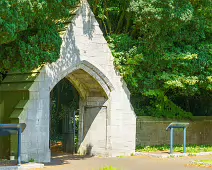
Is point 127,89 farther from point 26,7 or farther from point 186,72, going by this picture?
point 26,7

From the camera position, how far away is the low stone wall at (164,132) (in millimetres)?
22016

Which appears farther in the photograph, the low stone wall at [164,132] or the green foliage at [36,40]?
the low stone wall at [164,132]

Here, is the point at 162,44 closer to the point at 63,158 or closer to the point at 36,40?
the point at 63,158

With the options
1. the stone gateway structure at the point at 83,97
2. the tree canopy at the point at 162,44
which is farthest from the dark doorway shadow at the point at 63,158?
the tree canopy at the point at 162,44

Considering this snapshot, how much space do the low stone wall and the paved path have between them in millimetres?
3644

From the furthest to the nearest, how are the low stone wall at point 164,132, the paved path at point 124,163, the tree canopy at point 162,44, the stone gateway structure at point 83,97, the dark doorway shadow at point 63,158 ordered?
the low stone wall at point 164,132 < the tree canopy at point 162,44 < the dark doorway shadow at point 63,158 < the stone gateway structure at point 83,97 < the paved path at point 124,163

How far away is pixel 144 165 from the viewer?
15742 millimetres

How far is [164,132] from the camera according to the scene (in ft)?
75.1

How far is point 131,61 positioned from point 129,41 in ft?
4.57

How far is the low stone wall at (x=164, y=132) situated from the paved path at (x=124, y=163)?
3644 mm

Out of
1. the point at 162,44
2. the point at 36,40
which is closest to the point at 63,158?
the point at 36,40

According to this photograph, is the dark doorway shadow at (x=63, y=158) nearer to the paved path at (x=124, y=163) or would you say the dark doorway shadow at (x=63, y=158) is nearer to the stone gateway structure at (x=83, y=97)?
the paved path at (x=124, y=163)

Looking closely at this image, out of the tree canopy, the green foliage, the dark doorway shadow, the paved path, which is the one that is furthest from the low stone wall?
the green foliage

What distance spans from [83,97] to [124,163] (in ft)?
14.5
